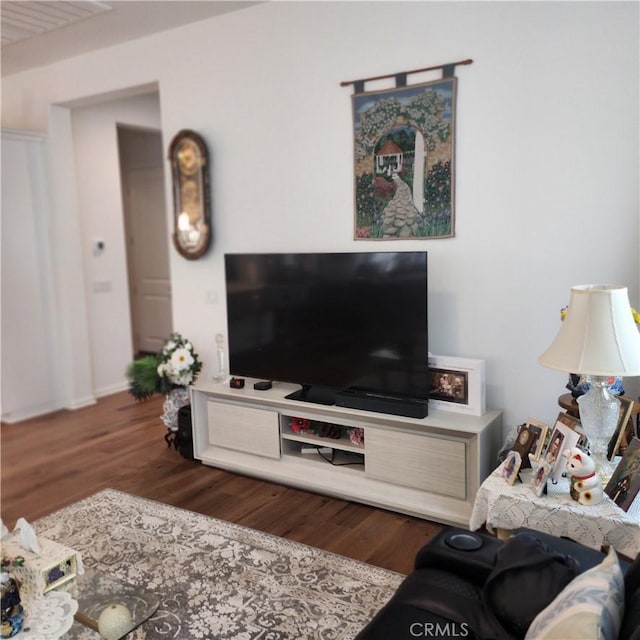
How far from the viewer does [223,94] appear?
12.6 ft

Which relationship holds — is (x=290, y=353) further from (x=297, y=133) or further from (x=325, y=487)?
(x=297, y=133)

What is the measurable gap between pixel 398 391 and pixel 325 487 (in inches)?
26.5

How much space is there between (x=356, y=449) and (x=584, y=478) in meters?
1.33

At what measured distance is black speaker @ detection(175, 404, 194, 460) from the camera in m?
3.78

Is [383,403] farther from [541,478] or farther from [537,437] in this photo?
[541,478]

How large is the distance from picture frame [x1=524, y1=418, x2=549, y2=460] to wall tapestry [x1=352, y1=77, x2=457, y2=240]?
116cm

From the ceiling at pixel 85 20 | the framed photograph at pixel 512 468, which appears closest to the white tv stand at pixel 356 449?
the framed photograph at pixel 512 468

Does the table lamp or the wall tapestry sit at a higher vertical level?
the wall tapestry

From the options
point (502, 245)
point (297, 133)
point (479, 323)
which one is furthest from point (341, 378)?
point (297, 133)

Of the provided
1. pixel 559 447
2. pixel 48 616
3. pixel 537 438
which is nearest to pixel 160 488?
pixel 48 616

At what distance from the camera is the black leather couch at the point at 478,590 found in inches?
Answer: 53.1

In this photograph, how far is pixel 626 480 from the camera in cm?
205

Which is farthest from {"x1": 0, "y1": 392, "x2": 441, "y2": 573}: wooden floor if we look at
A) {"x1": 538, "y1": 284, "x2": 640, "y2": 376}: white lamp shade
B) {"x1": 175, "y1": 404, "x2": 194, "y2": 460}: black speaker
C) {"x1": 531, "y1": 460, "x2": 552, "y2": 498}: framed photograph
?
{"x1": 538, "y1": 284, "x2": 640, "y2": 376}: white lamp shade

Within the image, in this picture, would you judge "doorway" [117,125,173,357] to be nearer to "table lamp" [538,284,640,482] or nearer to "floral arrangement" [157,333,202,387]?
"floral arrangement" [157,333,202,387]
